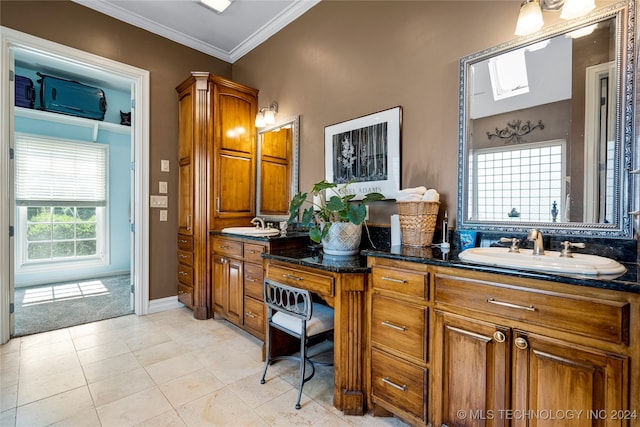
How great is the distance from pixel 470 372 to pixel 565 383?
0.99 feet

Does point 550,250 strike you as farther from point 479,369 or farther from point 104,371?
point 104,371

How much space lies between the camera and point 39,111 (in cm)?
355

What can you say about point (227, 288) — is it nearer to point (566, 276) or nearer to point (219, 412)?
point (219, 412)

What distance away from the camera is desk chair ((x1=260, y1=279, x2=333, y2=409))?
1.57 metres

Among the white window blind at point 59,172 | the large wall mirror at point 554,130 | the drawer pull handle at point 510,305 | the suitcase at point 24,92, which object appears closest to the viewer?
the drawer pull handle at point 510,305

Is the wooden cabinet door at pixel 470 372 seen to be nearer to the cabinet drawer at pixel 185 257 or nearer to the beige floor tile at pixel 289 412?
the beige floor tile at pixel 289 412

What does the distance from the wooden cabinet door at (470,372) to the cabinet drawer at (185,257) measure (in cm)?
249

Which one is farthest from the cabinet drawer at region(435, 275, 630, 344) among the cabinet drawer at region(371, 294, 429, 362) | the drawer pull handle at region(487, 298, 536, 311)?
the cabinet drawer at region(371, 294, 429, 362)

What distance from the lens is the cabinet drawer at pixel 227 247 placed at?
2500 millimetres

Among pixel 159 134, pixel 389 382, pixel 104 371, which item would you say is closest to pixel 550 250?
pixel 389 382

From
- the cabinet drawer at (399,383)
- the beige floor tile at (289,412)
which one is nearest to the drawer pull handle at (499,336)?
the cabinet drawer at (399,383)

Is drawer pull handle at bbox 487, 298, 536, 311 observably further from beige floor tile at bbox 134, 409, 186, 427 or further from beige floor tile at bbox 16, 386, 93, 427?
beige floor tile at bbox 16, 386, 93, 427

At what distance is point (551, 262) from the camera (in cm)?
106

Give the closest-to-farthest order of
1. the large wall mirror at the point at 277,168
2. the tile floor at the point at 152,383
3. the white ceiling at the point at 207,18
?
the tile floor at the point at 152,383
the white ceiling at the point at 207,18
the large wall mirror at the point at 277,168
